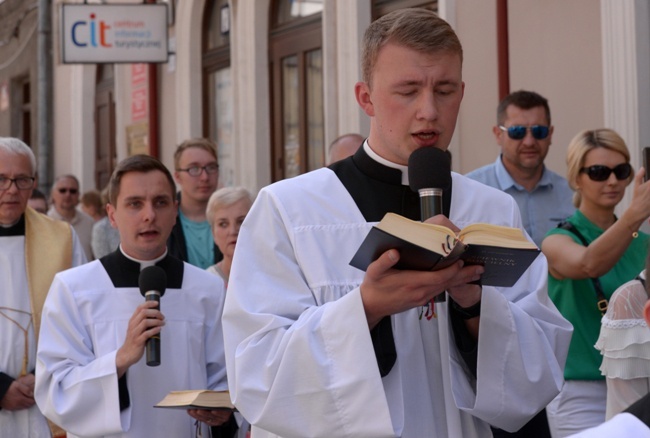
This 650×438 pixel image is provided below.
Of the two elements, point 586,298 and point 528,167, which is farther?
point 528,167

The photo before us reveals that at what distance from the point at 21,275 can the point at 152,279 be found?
138cm

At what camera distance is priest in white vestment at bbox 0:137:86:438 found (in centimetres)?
561

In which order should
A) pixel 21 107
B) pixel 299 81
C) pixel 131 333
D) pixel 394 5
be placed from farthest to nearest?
pixel 21 107
pixel 299 81
pixel 394 5
pixel 131 333

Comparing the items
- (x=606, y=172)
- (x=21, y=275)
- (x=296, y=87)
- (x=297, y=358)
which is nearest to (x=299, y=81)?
(x=296, y=87)

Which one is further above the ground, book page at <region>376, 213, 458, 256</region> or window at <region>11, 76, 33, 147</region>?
window at <region>11, 76, 33, 147</region>

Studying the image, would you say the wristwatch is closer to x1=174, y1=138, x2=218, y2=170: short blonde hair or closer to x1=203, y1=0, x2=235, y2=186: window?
x1=174, y1=138, x2=218, y2=170: short blonde hair

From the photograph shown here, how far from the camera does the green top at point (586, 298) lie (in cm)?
529

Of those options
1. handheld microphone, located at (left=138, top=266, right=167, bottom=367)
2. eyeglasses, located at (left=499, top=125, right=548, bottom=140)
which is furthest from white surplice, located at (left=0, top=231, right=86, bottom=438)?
eyeglasses, located at (left=499, top=125, right=548, bottom=140)

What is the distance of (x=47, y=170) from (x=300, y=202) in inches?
714

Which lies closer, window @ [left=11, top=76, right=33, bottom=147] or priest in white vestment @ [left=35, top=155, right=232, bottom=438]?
priest in white vestment @ [left=35, top=155, right=232, bottom=438]

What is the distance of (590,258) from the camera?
17.3ft

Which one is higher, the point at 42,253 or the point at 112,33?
the point at 112,33

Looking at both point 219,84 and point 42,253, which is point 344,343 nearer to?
point 42,253

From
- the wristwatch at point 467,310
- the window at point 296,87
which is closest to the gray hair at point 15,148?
the wristwatch at point 467,310
